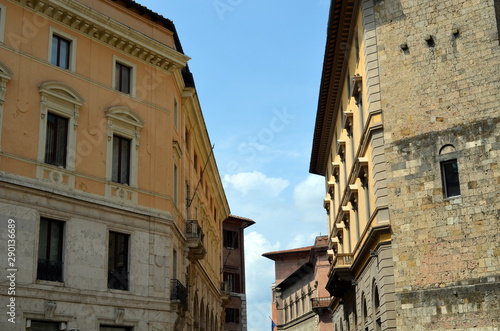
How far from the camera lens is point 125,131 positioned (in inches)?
1089

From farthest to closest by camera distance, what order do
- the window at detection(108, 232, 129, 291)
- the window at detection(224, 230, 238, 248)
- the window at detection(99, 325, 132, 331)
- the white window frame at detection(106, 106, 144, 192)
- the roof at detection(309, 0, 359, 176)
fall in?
1. the window at detection(224, 230, 238, 248)
2. the roof at detection(309, 0, 359, 176)
3. the white window frame at detection(106, 106, 144, 192)
4. the window at detection(108, 232, 129, 291)
5. the window at detection(99, 325, 132, 331)

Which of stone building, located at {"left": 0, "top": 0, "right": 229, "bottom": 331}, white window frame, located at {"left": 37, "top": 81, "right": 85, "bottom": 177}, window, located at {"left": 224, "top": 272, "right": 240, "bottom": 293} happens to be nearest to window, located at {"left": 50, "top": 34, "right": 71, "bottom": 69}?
stone building, located at {"left": 0, "top": 0, "right": 229, "bottom": 331}

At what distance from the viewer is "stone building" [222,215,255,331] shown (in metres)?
64.4

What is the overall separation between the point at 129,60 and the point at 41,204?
793 centimetres

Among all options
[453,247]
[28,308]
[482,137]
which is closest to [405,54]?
[482,137]

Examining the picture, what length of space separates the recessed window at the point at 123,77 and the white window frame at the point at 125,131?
103cm

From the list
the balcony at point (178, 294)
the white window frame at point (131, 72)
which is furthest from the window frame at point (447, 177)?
the white window frame at point (131, 72)

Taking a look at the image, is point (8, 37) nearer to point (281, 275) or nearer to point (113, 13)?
point (113, 13)

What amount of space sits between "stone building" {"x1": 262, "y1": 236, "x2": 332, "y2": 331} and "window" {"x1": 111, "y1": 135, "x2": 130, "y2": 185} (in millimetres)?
36836

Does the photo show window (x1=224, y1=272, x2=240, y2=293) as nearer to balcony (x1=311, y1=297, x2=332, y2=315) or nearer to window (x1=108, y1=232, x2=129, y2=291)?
balcony (x1=311, y1=297, x2=332, y2=315)

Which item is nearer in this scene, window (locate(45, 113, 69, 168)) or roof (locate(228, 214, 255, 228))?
window (locate(45, 113, 69, 168))

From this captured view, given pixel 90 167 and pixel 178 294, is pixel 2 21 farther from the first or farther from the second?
pixel 178 294

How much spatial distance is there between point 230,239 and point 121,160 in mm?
41519

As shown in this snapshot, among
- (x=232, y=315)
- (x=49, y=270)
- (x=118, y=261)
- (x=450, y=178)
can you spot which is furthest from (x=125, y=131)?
(x=232, y=315)
